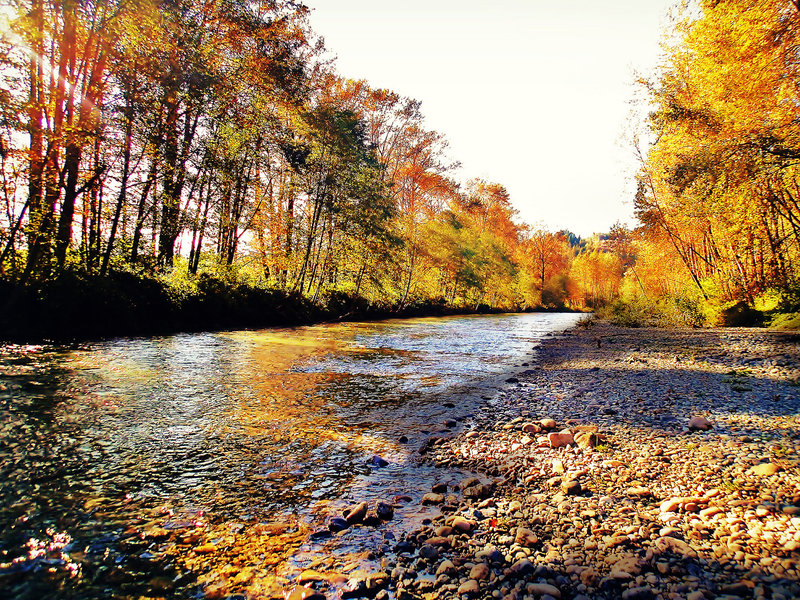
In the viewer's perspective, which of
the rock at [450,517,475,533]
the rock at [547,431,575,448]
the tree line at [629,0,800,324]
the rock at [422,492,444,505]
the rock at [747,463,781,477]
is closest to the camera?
the rock at [450,517,475,533]

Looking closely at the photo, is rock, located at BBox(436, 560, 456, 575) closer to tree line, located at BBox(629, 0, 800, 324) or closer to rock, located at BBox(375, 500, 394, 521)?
rock, located at BBox(375, 500, 394, 521)

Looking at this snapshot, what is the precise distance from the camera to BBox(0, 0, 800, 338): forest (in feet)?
38.8

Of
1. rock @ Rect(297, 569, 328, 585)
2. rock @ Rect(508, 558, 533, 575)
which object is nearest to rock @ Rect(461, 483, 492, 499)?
rock @ Rect(508, 558, 533, 575)

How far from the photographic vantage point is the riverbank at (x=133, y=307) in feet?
39.5

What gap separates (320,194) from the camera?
88.3ft

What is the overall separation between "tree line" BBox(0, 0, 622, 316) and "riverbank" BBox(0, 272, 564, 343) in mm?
526

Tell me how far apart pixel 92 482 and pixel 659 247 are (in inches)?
1642

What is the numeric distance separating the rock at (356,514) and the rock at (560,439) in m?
2.65

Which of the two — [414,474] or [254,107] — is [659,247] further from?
[414,474]

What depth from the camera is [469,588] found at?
7.98ft

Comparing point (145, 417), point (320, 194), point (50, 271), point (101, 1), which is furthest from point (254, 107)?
point (145, 417)

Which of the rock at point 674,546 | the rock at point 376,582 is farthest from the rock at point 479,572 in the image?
the rock at point 674,546

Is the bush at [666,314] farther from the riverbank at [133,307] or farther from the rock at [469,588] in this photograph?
the rock at [469,588]

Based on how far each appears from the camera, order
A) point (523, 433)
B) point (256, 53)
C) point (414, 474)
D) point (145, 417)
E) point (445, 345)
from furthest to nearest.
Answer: point (256, 53), point (445, 345), point (145, 417), point (523, 433), point (414, 474)
